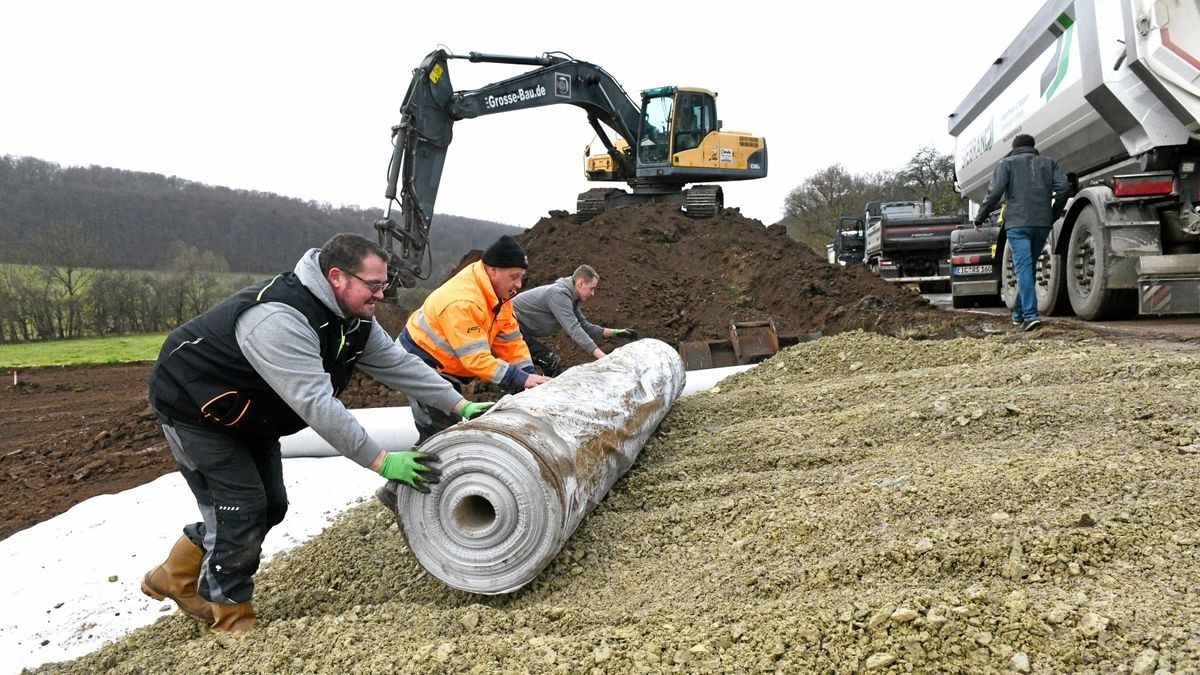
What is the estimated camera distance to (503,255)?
3990 millimetres

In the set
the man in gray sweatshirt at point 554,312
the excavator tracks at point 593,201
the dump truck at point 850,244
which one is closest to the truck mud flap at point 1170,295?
the man in gray sweatshirt at point 554,312

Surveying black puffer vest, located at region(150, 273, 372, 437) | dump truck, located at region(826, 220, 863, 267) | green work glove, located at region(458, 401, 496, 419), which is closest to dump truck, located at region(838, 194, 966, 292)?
dump truck, located at region(826, 220, 863, 267)

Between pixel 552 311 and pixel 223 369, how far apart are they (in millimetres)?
3055

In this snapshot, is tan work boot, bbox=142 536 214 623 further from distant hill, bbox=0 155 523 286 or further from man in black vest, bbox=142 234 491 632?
distant hill, bbox=0 155 523 286

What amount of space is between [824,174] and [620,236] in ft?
96.5

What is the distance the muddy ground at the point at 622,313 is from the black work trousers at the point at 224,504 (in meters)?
2.80

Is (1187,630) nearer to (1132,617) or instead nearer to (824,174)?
(1132,617)

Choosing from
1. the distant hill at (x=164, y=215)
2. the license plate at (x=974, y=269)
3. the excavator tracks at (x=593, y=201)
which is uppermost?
the distant hill at (x=164, y=215)

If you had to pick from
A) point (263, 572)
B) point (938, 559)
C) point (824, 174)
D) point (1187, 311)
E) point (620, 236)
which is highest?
point (824, 174)

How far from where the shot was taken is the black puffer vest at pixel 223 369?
2.55 metres

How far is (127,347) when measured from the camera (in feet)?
67.7

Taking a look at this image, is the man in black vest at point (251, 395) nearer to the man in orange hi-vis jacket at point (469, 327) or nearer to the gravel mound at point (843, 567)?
the gravel mound at point (843, 567)

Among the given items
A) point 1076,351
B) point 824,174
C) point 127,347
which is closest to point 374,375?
point 1076,351

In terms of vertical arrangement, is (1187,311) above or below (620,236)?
below
